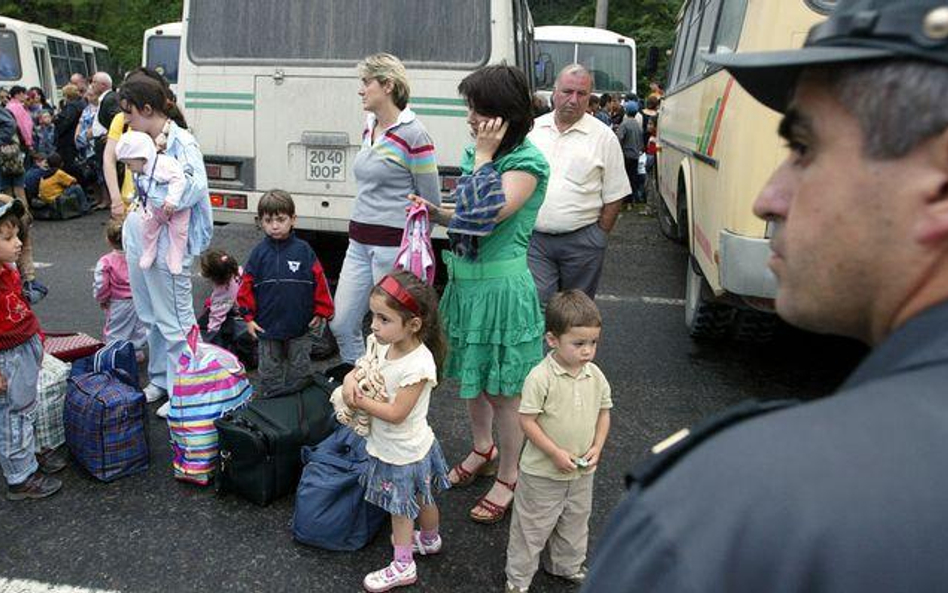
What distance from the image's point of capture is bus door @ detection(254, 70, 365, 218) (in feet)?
19.2

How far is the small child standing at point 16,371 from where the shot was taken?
3102mm

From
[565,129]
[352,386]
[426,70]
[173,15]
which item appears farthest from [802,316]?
[173,15]

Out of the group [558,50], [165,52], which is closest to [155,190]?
[558,50]

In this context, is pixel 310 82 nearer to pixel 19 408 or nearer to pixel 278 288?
pixel 278 288

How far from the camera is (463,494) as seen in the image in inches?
136

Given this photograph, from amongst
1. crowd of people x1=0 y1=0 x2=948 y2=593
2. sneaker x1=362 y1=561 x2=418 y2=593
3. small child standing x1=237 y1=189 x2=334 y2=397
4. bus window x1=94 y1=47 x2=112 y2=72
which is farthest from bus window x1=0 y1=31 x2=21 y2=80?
sneaker x1=362 y1=561 x2=418 y2=593

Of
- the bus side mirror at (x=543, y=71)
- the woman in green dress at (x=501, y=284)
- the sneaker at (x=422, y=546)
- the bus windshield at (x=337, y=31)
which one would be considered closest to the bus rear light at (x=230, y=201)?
the bus windshield at (x=337, y=31)

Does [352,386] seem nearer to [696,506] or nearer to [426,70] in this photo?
[696,506]

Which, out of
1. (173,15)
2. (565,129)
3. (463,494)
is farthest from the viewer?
(173,15)

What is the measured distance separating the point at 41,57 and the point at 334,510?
18.6 meters

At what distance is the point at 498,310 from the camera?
3023mm

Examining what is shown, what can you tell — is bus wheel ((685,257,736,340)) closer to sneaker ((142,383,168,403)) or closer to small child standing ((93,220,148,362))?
sneaker ((142,383,168,403))

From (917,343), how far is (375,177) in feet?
11.0

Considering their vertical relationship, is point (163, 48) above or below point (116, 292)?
above
